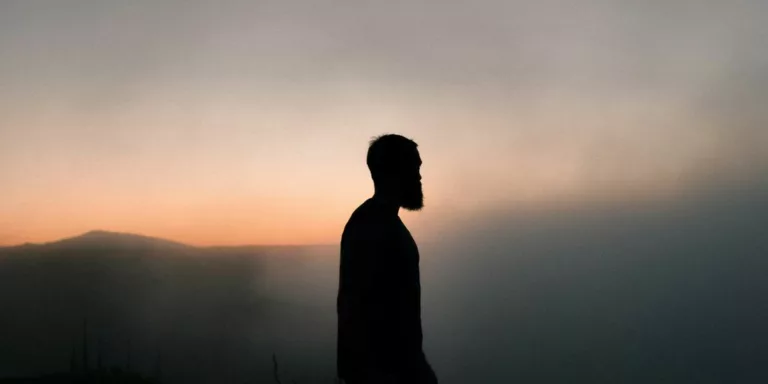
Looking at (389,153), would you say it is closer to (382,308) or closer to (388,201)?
(388,201)

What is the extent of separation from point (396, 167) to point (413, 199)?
0.19 metres

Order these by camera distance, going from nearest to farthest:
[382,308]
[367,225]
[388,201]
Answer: [382,308], [367,225], [388,201]

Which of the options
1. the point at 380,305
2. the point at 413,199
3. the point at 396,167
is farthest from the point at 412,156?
the point at 380,305

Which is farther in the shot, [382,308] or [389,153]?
[389,153]

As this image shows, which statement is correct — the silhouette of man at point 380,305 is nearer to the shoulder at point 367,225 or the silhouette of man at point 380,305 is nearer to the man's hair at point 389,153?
the shoulder at point 367,225

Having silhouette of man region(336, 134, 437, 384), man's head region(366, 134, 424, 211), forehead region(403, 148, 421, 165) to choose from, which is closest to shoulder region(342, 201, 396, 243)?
silhouette of man region(336, 134, 437, 384)

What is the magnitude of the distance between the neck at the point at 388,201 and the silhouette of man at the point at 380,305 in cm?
2

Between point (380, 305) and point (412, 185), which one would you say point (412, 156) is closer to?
point (412, 185)

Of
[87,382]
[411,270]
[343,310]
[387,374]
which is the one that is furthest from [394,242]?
[87,382]

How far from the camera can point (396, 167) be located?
126 inches

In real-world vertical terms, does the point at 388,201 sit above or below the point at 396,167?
below

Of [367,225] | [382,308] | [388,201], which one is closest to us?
[382,308]

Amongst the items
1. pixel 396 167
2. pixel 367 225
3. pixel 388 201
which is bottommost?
pixel 367 225

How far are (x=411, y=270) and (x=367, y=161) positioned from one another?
0.64m
